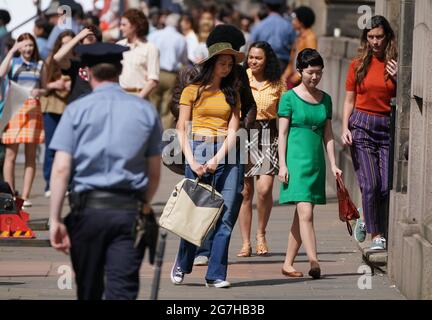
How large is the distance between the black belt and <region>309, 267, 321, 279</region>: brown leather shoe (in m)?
3.46

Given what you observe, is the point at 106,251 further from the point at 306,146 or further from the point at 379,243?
the point at 379,243

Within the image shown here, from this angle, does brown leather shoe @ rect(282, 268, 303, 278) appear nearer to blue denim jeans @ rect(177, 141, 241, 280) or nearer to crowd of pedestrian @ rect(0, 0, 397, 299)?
crowd of pedestrian @ rect(0, 0, 397, 299)

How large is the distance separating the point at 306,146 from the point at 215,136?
0.74m

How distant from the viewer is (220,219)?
1044 centimetres

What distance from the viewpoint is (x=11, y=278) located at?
432 inches

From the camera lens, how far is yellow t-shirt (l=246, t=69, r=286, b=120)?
39.8 ft

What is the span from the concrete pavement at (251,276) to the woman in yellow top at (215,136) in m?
0.23

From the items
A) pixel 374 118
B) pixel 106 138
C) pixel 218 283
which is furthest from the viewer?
pixel 374 118

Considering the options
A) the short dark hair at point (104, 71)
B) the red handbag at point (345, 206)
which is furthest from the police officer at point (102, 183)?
the red handbag at point (345, 206)

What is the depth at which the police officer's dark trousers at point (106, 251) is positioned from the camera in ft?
24.6

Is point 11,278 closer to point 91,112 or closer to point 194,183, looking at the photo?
point 194,183

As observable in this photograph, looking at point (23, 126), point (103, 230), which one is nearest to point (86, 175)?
point (103, 230)

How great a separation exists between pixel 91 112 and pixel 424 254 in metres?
2.80

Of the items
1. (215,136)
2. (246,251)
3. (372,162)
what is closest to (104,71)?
(215,136)
